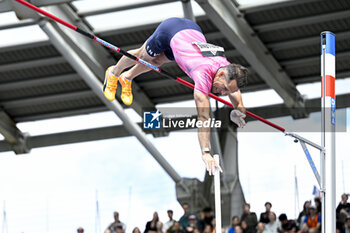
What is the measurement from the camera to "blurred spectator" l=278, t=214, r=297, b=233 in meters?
11.8

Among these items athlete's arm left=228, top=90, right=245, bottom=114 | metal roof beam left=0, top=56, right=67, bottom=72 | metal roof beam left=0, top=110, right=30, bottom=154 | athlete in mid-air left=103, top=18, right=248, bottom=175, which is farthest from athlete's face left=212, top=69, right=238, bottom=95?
metal roof beam left=0, top=110, right=30, bottom=154

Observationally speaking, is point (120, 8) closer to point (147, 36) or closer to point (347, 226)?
point (147, 36)

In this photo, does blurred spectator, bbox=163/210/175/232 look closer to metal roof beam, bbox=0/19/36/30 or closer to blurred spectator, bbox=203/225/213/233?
blurred spectator, bbox=203/225/213/233

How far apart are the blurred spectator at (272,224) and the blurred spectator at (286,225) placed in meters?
0.08

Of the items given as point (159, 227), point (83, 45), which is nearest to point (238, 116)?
point (159, 227)

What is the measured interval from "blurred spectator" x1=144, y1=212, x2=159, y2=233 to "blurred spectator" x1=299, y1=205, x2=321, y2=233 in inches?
118

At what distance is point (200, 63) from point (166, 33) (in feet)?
2.02

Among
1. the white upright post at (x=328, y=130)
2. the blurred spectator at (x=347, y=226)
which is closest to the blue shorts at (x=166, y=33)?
the white upright post at (x=328, y=130)

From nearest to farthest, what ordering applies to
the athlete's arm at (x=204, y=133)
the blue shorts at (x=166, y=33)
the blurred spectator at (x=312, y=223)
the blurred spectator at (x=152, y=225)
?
the athlete's arm at (x=204, y=133)
the blue shorts at (x=166, y=33)
the blurred spectator at (x=312, y=223)
the blurred spectator at (x=152, y=225)

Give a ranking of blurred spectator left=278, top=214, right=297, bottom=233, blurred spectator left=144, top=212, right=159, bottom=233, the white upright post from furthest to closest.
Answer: blurred spectator left=144, top=212, right=159, bottom=233
blurred spectator left=278, top=214, right=297, bottom=233
the white upright post

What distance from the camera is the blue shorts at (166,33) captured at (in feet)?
22.2

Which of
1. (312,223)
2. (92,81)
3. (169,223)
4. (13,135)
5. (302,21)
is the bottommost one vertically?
(312,223)

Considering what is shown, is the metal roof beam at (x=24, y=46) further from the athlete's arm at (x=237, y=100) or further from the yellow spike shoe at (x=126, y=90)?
the athlete's arm at (x=237, y=100)

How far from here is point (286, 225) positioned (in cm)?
1195
